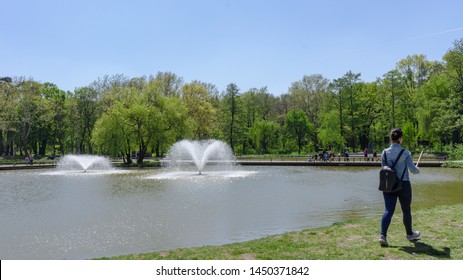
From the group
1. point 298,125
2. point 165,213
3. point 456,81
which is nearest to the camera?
point 165,213

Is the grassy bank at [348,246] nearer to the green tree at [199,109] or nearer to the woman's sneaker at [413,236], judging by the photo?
the woman's sneaker at [413,236]

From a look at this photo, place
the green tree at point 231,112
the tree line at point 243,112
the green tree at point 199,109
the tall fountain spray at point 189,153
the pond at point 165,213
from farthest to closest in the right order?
the green tree at point 231,112 → the green tree at point 199,109 → the tree line at point 243,112 → the tall fountain spray at point 189,153 → the pond at point 165,213

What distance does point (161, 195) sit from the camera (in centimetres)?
1941

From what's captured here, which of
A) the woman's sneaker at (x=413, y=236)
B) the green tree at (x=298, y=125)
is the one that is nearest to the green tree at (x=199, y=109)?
the green tree at (x=298, y=125)

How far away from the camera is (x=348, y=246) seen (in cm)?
739

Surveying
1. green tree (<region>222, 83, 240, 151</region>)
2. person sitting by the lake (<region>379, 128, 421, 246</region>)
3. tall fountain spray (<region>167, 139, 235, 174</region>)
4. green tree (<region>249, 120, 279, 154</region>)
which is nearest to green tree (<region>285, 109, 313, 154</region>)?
green tree (<region>249, 120, 279, 154</region>)

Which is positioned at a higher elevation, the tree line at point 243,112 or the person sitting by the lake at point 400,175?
the tree line at point 243,112

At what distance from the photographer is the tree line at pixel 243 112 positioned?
150 ft

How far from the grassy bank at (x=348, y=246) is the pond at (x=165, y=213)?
1760 mm

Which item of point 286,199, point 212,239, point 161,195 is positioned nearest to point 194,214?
point 212,239

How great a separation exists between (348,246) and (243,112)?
63076 mm

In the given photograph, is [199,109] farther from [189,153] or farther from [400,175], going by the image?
[400,175]

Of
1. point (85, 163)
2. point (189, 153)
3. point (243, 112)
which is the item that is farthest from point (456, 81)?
point (85, 163)

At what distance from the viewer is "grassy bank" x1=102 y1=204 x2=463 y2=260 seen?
665cm
